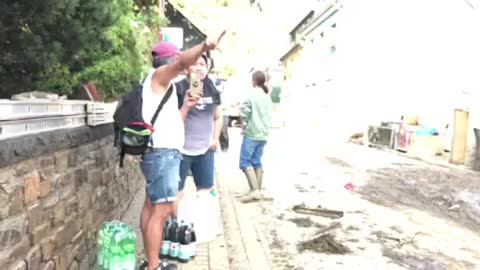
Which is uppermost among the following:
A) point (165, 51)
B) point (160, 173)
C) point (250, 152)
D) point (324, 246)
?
point (165, 51)

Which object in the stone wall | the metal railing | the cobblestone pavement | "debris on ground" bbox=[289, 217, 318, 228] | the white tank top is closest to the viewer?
the stone wall

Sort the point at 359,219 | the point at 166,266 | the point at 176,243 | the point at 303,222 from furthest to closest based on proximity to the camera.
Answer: the point at 359,219, the point at 303,222, the point at 176,243, the point at 166,266

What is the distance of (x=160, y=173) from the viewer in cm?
375

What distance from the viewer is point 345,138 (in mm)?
23375

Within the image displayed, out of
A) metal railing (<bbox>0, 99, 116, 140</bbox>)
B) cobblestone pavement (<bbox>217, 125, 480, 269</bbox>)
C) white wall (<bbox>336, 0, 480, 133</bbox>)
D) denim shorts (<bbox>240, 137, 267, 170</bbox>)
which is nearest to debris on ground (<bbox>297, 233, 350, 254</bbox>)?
cobblestone pavement (<bbox>217, 125, 480, 269</bbox>)

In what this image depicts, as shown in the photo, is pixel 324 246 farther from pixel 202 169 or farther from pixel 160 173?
pixel 160 173

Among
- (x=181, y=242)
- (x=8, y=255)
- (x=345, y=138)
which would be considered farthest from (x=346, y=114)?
(x=8, y=255)

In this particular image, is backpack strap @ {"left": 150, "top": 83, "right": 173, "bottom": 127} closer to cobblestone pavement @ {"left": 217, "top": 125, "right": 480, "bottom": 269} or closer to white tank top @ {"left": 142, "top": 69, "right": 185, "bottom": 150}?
white tank top @ {"left": 142, "top": 69, "right": 185, "bottom": 150}

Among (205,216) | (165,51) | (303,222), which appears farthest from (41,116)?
(303,222)

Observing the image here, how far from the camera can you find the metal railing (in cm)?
288

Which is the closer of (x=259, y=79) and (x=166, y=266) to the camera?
(x=166, y=266)

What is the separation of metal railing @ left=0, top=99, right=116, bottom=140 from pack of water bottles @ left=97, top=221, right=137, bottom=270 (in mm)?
832

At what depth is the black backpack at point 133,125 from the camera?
3.62 meters

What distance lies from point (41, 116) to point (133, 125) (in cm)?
59
